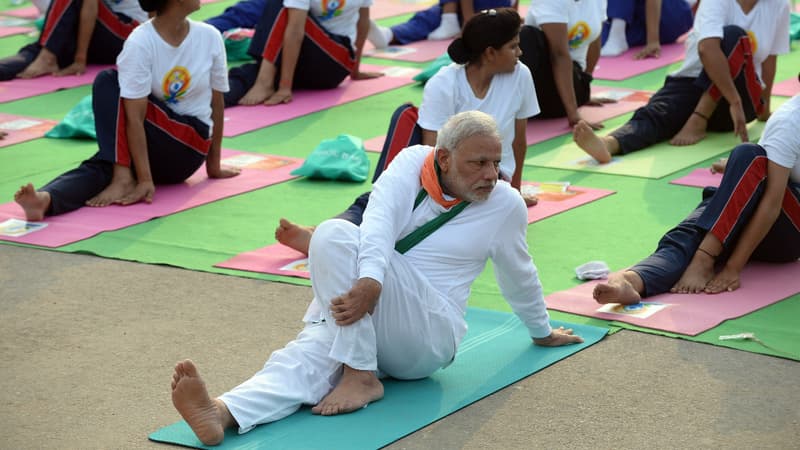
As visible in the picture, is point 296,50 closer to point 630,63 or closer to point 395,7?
point 630,63

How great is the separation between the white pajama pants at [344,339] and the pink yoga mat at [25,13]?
8212mm

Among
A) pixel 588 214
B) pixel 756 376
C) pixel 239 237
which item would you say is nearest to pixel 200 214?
pixel 239 237

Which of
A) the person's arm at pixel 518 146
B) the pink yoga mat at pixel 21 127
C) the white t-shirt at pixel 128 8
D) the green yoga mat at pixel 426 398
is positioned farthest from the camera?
the white t-shirt at pixel 128 8

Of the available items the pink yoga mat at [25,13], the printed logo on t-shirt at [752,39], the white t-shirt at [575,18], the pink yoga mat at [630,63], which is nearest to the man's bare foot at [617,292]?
the printed logo on t-shirt at [752,39]

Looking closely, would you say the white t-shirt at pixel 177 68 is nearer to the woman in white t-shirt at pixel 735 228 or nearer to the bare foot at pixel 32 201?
the bare foot at pixel 32 201

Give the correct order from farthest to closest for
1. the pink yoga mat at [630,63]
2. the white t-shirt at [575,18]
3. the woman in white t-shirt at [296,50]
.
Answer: the pink yoga mat at [630,63] < the woman in white t-shirt at [296,50] < the white t-shirt at [575,18]

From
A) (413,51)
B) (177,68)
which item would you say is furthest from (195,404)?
(413,51)

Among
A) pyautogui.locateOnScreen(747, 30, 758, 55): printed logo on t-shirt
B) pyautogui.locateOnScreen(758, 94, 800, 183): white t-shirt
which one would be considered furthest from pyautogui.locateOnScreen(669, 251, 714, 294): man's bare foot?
pyautogui.locateOnScreen(747, 30, 758, 55): printed logo on t-shirt

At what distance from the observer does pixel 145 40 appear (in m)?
6.14

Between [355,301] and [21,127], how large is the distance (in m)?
4.73

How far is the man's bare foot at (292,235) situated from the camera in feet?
17.7

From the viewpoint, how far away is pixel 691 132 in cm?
722

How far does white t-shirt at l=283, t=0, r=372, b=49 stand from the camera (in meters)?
8.33

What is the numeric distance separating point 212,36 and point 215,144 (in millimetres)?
595
